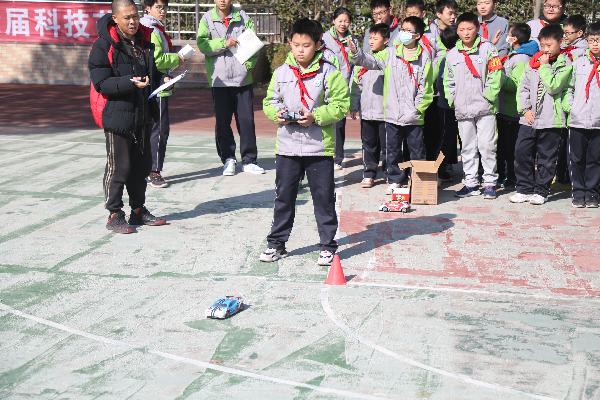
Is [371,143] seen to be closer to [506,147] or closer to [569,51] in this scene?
[506,147]

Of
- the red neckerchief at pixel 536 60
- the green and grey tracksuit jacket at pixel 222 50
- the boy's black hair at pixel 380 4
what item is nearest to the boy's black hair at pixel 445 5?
the boy's black hair at pixel 380 4

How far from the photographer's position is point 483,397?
149 inches

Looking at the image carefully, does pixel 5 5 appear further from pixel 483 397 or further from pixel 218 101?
pixel 483 397

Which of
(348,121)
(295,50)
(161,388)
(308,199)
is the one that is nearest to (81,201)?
(308,199)

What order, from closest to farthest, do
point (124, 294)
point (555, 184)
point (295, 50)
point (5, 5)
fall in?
point (124, 294) → point (295, 50) → point (555, 184) → point (5, 5)

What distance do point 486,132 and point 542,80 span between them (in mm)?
855

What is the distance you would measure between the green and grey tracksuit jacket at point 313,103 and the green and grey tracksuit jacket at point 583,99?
3.36m

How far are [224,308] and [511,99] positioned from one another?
17.6 feet

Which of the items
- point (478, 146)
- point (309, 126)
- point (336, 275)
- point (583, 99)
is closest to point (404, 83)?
point (478, 146)

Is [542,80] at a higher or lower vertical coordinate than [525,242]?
higher

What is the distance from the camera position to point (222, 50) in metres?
9.24

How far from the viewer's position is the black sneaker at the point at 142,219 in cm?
711

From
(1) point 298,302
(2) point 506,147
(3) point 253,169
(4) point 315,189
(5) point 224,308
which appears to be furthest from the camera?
→ (3) point 253,169

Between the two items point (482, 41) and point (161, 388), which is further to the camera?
point (482, 41)
